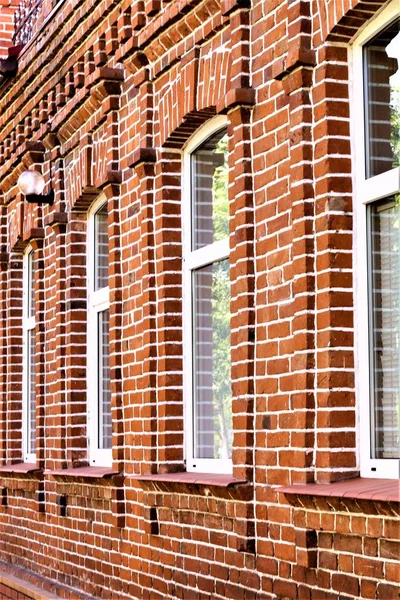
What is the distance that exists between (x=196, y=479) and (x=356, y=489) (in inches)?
89.1

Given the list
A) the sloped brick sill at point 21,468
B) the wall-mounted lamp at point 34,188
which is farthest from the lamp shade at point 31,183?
the sloped brick sill at point 21,468

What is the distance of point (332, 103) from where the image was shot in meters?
7.19

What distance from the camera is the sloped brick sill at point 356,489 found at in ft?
20.6

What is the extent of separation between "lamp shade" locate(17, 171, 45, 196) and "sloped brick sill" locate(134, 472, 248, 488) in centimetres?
367

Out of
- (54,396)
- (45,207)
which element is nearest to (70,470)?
(54,396)

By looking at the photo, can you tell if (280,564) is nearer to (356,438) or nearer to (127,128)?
(356,438)

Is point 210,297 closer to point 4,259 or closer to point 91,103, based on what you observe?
point 91,103

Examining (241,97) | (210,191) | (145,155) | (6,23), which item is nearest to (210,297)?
(210,191)

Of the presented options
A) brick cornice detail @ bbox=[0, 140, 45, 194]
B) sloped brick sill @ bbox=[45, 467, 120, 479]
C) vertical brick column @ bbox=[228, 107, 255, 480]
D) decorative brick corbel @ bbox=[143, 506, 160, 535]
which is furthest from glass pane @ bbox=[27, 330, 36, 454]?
vertical brick column @ bbox=[228, 107, 255, 480]

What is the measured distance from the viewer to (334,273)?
7.10 meters

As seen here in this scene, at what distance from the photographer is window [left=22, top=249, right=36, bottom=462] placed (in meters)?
14.8

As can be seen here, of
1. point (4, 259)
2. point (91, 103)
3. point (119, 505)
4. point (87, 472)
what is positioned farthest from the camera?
point (4, 259)

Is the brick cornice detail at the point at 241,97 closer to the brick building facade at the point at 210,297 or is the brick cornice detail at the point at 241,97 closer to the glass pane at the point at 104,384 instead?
the brick building facade at the point at 210,297

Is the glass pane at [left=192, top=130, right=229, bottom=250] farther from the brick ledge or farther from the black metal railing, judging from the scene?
the black metal railing
